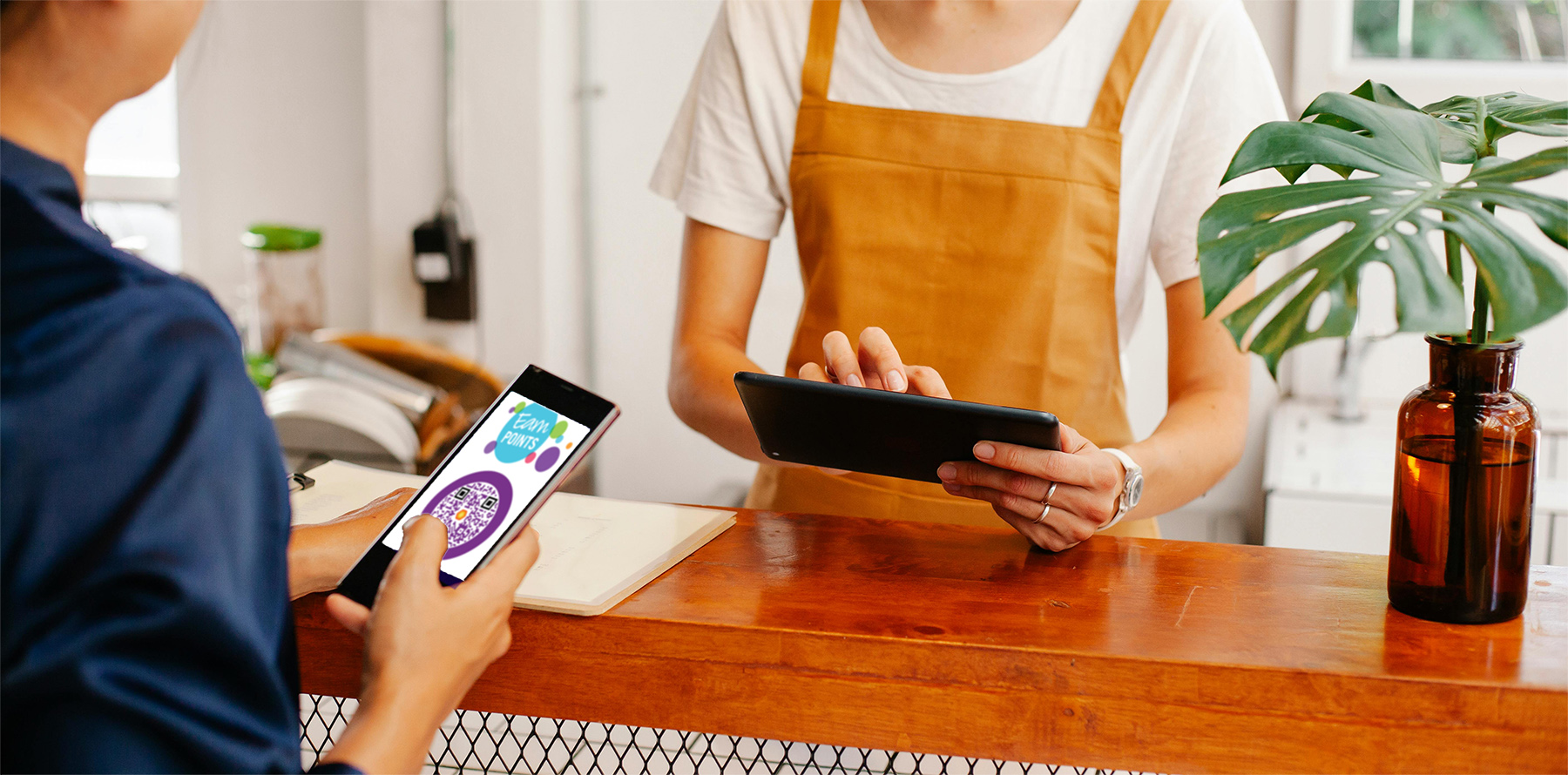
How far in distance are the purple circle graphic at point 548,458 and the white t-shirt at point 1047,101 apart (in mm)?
617

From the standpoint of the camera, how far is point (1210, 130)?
4.00 feet

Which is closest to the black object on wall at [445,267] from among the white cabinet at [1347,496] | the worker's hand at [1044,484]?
the white cabinet at [1347,496]

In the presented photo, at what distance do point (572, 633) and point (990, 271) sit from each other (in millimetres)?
704

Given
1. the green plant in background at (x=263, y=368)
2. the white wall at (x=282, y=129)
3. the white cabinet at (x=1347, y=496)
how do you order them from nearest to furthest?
the white cabinet at (x=1347, y=496) → the green plant in background at (x=263, y=368) → the white wall at (x=282, y=129)

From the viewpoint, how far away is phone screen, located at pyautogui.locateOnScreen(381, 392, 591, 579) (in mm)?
743

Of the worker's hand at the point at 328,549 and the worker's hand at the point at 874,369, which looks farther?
the worker's hand at the point at 874,369

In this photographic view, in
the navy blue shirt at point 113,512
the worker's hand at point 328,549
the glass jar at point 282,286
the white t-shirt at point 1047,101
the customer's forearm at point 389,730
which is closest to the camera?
the navy blue shirt at point 113,512

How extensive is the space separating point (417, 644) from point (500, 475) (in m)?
0.18

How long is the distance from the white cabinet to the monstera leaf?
1.34 m

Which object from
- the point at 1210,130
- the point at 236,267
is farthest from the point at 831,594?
the point at 236,267

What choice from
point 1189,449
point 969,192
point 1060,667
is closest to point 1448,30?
point 969,192

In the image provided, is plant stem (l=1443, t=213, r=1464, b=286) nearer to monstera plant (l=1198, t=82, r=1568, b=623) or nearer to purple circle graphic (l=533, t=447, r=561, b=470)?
monstera plant (l=1198, t=82, r=1568, b=623)

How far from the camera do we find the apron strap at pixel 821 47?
1.34 meters

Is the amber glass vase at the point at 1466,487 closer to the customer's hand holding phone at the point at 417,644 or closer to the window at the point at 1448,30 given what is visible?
the customer's hand holding phone at the point at 417,644
